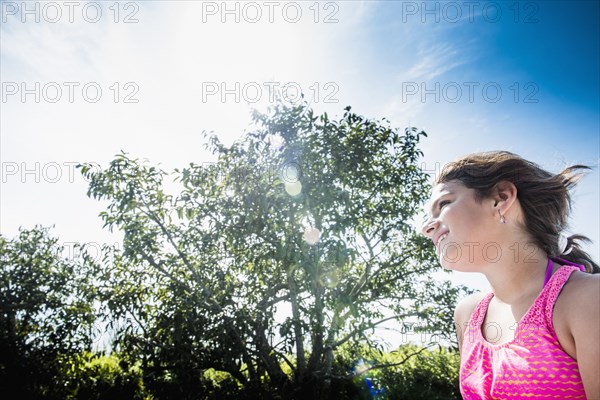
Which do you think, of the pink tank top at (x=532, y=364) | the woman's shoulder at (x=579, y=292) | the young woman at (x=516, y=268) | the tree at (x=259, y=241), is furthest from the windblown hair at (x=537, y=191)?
the tree at (x=259, y=241)

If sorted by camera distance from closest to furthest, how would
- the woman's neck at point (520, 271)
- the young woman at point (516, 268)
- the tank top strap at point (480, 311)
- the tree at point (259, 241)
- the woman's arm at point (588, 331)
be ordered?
the woman's arm at point (588, 331) → the young woman at point (516, 268) → the woman's neck at point (520, 271) → the tank top strap at point (480, 311) → the tree at point (259, 241)

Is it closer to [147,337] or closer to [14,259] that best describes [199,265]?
[147,337]

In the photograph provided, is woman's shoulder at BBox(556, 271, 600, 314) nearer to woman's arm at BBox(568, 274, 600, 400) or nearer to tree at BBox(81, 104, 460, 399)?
woman's arm at BBox(568, 274, 600, 400)

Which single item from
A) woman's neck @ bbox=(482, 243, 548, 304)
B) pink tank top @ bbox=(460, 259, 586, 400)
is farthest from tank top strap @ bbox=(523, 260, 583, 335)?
woman's neck @ bbox=(482, 243, 548, 304)

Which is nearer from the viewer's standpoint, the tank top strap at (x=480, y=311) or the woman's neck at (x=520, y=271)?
the woman's neck at (x=520, y=271)

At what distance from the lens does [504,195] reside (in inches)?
59.5

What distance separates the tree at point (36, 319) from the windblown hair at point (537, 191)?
766cm

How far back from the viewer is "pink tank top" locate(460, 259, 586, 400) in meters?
1.13

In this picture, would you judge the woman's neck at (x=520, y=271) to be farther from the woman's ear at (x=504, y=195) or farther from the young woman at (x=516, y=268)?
the woman's ear at (x=504, y=195)

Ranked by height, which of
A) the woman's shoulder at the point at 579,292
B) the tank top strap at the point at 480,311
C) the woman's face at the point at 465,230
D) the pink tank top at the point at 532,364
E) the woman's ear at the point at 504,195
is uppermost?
the woman's ear at the point at 504,195

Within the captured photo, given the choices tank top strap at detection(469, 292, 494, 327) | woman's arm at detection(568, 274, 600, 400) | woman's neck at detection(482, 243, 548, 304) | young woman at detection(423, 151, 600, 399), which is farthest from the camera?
tank top strap at detection(469, 292, 494, 327)

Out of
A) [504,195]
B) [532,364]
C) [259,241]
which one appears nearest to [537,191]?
[504,195]

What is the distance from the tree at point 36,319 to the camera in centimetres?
661

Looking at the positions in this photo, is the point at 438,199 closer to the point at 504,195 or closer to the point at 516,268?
the point at 504,195
